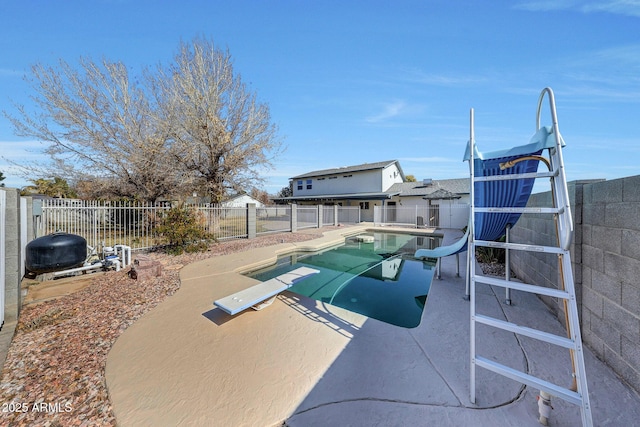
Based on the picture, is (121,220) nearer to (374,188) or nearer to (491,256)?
(491,256)

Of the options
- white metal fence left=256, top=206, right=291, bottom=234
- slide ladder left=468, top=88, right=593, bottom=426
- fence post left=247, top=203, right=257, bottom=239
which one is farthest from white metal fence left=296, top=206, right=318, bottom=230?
slide ladder left=468, top=88, right=593, bottom=426

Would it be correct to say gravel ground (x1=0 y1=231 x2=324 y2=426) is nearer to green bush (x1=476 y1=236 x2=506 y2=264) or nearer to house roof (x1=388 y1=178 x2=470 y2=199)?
green bush (x1=476 y1=236 x2=506 y2=264)

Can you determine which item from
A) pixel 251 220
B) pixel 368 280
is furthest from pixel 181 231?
pixel 368 280

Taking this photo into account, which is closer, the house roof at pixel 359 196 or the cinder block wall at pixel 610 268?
the cinder block wall at pixel 610 268

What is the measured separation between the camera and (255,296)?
3.90 meters

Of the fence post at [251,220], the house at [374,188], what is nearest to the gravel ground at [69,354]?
the fence post at [251,220]

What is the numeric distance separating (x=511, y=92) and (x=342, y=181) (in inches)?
714

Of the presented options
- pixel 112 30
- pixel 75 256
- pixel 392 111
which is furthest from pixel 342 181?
pixel 75 256

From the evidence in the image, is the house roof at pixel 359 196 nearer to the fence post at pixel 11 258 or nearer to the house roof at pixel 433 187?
the house roof at pixel 433 187

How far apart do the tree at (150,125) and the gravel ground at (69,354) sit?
9.14 metres

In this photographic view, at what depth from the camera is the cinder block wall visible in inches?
84.2

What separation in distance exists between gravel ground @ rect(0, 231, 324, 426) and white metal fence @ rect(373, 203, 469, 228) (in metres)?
17.0

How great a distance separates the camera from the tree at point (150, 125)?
10.3 m

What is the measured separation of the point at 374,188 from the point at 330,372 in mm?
20691
